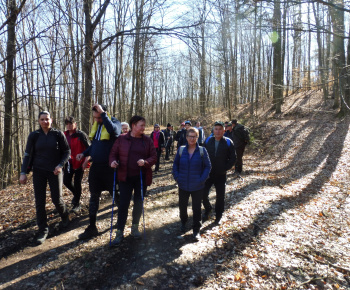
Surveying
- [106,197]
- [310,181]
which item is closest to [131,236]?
[106,197]

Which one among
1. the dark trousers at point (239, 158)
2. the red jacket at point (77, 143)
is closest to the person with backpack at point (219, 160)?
the red jacket at point (77, 143)

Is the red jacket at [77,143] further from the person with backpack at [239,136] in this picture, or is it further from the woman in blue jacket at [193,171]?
the person with backpack at [239,136]

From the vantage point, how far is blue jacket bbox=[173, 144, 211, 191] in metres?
3.84

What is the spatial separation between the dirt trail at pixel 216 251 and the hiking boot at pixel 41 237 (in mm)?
108

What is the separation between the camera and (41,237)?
12.6ft

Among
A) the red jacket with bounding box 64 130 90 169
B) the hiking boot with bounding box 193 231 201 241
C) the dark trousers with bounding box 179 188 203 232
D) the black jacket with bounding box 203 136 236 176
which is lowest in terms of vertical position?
the hiking boot with bounding box 193 231 201 241

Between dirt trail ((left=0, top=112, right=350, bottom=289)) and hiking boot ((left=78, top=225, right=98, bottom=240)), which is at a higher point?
hiking boot ((left=78, top=225, right=98, bottom=240))

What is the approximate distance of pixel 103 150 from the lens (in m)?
3.97

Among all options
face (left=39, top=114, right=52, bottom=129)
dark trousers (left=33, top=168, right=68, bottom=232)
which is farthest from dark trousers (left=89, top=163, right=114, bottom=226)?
face (left=39, top=114, right=52, bottom=129)

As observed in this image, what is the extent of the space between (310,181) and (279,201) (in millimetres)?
2861

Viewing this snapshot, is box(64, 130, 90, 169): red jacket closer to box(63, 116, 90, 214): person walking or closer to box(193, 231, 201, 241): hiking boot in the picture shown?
box(63, 116, 90, 214): person walking

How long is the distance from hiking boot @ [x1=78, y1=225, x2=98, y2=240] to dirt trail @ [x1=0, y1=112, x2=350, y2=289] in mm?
106

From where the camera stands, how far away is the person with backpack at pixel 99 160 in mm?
3887

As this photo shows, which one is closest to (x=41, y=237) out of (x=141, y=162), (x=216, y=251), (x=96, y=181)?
(x=96, y=181)
